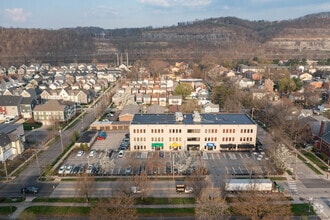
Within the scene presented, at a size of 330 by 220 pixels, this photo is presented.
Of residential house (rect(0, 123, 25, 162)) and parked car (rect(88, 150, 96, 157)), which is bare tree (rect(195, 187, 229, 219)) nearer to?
parked car (rect(88, 150, 96, 157))

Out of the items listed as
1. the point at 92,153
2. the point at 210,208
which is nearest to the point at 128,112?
the point at 92,153

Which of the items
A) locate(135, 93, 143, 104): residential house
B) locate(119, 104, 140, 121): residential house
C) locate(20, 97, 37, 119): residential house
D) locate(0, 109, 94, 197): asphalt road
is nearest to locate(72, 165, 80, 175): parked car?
locate(0, 109, 94, 197): asphalt road

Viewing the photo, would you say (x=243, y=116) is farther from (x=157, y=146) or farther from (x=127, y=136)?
(x=127, y=136)

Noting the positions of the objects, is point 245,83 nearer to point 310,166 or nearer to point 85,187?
point 310,166

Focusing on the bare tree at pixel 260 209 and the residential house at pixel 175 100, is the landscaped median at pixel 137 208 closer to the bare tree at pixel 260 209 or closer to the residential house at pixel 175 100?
the bare tree at pixel 260 209

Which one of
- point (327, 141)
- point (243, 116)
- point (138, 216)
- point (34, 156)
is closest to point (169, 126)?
point (243, 116)

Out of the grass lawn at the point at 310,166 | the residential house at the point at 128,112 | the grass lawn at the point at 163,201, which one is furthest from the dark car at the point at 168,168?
the residential house at the point at 128,112
